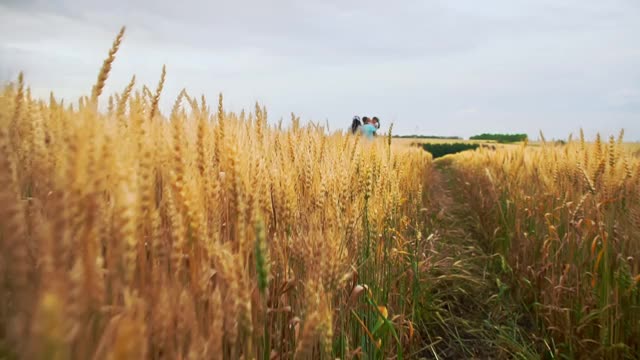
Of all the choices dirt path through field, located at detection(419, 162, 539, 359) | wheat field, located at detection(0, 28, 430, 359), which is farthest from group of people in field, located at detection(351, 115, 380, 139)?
wheat field, located at detection(0, 28, 430, 359)

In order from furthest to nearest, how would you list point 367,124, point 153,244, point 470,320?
point 367,124
point 470,320
point 153,244

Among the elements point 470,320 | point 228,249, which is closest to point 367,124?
point 470,320

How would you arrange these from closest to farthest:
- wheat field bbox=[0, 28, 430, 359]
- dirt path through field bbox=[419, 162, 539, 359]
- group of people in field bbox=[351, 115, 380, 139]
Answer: wheat field bbox=[0, 28, 430, 359] → dirt path through field bbox=[419, 162, 539, 359] → group of people in field bbox=[351, 115, 380, 139]

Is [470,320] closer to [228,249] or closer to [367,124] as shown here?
[228,249]

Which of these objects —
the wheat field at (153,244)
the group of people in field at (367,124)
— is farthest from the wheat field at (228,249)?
the group of people in field at (367,124)

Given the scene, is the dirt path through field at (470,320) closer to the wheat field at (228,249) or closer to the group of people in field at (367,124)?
the wheat field at (228,249)

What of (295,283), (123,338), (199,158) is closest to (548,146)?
(295,283)

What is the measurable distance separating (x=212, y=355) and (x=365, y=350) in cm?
100

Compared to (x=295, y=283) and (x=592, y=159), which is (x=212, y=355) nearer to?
(x=295, y=283)

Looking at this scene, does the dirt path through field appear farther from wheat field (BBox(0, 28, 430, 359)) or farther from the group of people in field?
the group of people in field

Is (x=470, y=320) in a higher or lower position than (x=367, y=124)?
lower

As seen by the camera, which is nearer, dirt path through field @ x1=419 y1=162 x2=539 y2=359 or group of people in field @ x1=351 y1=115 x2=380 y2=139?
dirt path through field @ x1=419 y1=162 x2=539 y2=359

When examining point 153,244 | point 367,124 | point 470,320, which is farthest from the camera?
point 367,124

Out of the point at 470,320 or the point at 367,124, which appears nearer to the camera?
the point at 470,320
